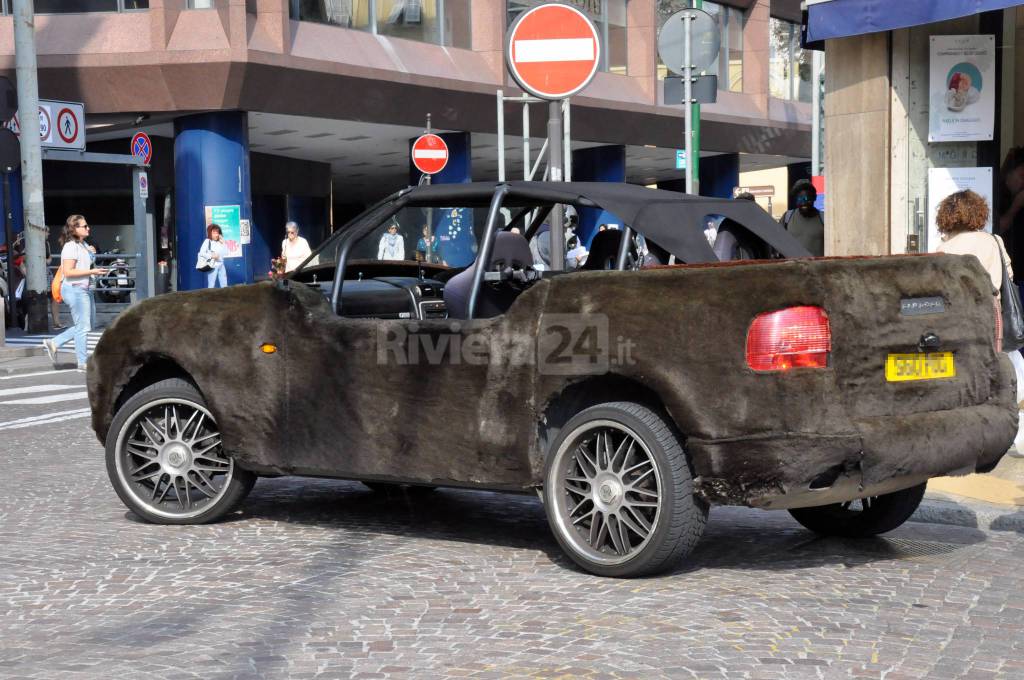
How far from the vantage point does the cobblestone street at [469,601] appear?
4.42 meters

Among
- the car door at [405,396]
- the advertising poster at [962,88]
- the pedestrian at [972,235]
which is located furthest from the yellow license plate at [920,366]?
the advertising poster at [962,88]

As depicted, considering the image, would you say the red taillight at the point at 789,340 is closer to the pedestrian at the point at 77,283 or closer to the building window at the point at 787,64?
the pedestrian at the point at 77,283

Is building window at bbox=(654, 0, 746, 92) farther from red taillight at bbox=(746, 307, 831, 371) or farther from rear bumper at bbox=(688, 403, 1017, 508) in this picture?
red taillight at bbox=(746, 307, 831, 371)

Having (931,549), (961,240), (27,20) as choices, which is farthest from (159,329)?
(27,20)

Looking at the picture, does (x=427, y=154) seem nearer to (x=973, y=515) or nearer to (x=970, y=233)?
(x=970, y=233)

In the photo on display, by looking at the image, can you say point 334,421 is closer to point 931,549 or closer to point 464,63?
point 931,549

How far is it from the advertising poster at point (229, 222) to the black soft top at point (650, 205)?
21.3 m

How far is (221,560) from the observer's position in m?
6.03

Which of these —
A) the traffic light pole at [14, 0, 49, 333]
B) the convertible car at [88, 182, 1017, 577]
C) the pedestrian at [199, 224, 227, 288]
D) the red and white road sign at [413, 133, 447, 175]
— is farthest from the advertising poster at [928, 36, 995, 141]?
the pedestrian at [199, 224, 227, 288]

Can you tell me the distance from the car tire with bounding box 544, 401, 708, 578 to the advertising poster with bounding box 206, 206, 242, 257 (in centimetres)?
2218

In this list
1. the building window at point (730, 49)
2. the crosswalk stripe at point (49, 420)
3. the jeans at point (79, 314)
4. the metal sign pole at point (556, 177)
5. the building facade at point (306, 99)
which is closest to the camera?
the metal sign pole at point (556, 177)

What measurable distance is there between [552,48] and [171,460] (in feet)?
12.2

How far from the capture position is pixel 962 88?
1232 cm

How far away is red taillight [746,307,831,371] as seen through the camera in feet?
17.0
